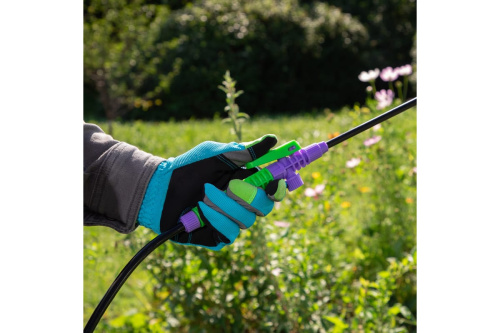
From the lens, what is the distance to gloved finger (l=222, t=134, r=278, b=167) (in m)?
1.14

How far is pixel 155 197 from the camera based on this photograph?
1.25 meters

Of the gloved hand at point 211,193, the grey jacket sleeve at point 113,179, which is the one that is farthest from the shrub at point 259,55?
the gloved hand at point 211,193

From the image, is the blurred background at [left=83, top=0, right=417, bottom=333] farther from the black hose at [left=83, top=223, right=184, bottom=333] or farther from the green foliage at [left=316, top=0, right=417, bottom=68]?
the green foliage at [left=316, top=0, right=417, bottom=68]

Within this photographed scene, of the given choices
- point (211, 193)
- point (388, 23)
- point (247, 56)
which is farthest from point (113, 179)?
point (388, 23)

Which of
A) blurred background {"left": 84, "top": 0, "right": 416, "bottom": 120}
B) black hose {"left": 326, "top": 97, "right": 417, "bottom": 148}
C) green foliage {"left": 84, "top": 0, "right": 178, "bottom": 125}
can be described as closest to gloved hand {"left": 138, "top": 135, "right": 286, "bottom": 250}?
black hose {"left": 326, "top": 97, "right": 417, "bottom": 148}

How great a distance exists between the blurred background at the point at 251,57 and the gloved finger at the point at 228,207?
24.5 ft

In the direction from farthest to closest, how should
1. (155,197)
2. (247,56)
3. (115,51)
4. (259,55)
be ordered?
(259,55) < (247,56) < (115,51) < (155,197)

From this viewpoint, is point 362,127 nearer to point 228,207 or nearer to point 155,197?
point 228,207

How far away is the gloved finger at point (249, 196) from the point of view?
1.09 m

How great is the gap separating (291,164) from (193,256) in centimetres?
93

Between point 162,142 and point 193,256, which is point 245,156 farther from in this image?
point 162,142

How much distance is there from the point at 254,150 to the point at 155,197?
289mm

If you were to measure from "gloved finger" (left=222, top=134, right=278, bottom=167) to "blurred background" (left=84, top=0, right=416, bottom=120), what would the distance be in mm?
7415

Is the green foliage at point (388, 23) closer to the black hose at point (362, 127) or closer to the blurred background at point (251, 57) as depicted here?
the blurred background at point (251, 57)
